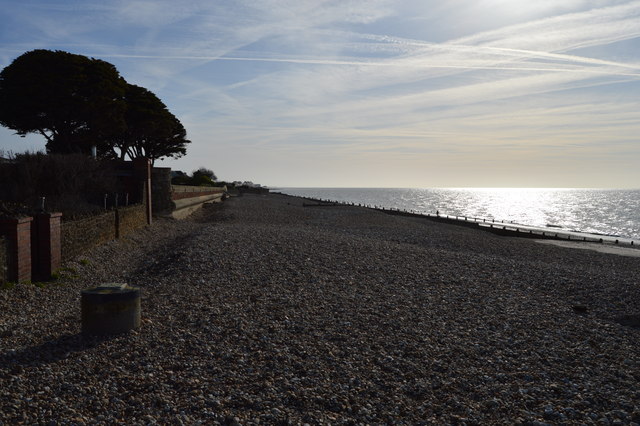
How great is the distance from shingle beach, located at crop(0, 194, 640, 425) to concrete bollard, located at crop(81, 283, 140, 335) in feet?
0.88

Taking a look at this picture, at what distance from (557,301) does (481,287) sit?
2008 mm

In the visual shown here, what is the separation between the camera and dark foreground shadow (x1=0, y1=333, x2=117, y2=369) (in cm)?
690

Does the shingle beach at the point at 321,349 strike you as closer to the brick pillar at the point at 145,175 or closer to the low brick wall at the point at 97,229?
the low brick wall at the point at 97,229

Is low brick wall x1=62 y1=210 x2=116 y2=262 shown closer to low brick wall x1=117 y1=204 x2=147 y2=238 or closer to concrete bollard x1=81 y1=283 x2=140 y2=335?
low brick wall x1=117 y1=204 x2=147 y2=238

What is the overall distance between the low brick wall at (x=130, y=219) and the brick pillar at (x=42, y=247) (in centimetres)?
666

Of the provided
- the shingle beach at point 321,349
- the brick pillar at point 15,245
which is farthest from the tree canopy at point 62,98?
the brick pillar at point 15,245

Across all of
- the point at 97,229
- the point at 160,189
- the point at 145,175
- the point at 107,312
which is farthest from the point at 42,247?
the point at 160,189

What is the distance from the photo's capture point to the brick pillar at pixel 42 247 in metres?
12.2

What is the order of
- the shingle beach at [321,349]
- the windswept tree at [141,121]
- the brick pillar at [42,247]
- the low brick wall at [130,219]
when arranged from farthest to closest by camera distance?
the windswept tree at [141,121]
the low brick wall at [130,219]
the brick pillar at [42,247]
the shingle beach at [321,349]

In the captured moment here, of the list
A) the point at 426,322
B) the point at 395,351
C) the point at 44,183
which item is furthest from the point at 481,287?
the point at 44,183

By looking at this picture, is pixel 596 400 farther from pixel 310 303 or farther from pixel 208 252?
pixel 208 252

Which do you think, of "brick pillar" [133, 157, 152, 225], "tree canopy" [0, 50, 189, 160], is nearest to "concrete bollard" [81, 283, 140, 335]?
"brick pillar" [133, 157, 152, 225]

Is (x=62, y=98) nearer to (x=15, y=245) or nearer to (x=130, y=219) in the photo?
(x=130, y=219)

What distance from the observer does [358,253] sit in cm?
1878
